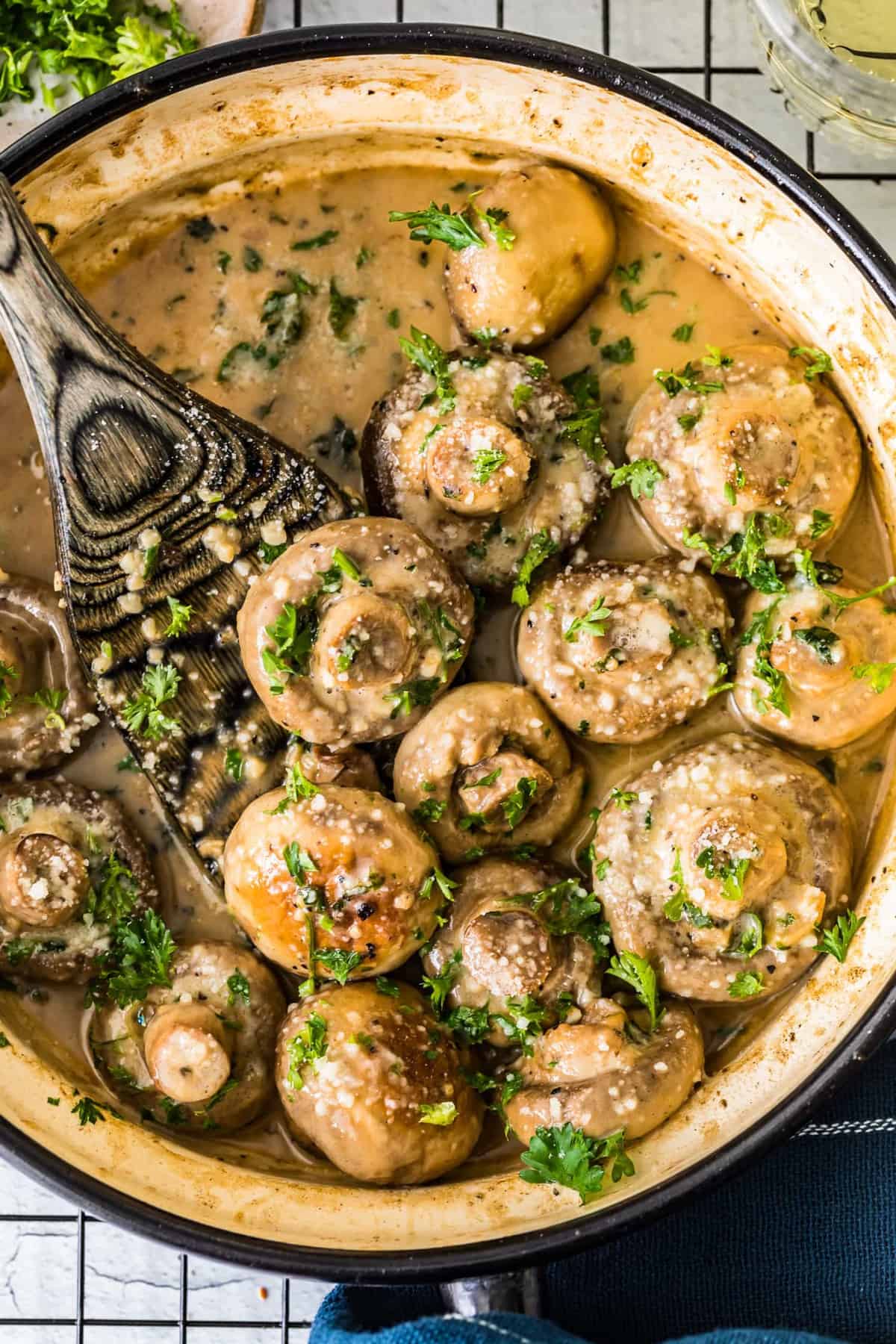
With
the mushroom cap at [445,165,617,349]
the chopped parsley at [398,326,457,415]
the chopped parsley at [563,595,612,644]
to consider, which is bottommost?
the chopped parsley at [563,595,612,644]

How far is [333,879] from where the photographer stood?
2.06 meters

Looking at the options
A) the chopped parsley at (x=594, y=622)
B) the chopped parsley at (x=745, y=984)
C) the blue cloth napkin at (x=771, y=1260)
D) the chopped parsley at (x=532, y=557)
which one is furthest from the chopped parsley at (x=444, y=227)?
the blue cloth napkin at (x=771, y=1260)

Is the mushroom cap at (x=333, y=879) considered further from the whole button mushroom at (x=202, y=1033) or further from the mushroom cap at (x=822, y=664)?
the mushroom cap at (x=822, y=664)

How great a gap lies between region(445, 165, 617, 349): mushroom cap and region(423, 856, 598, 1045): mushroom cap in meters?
0.90

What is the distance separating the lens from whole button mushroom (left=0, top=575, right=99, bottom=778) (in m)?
2.30

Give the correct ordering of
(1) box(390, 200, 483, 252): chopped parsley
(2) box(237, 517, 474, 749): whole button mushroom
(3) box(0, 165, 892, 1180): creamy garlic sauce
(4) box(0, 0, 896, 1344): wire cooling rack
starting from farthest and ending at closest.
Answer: (4) box(0, 0, 896, 1344): wire cooling rack → (3) box(0, 165, 892, 1180): creamy garlic sauce → (1) box(390, 200, 483, 252): chopped parsley → (2) box(237, 517, 474, 749): whole button mushroom

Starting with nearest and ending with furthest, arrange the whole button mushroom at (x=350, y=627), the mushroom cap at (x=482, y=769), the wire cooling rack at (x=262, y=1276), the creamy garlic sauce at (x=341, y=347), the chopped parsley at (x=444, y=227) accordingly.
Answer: the whole button mushroom at (x=350, y=627)
the mushroom cap at (x=482, y=769)
the chopped parsley at (x=444, y=227)
the creamy garlic sauce at (x=341, y=347)
the wire cooling rack at (x=262, y=1276)

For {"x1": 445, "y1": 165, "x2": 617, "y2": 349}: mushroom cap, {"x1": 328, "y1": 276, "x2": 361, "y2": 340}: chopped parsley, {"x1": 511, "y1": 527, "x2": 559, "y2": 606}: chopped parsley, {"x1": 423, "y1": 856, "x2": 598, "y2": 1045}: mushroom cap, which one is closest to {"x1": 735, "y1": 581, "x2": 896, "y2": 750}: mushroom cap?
{"x1": 511, "y1": 527, "x2": 559, "y2": 606}: chopped parsley

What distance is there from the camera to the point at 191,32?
8.56 ft

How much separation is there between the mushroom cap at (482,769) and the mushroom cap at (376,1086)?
0.29 metres

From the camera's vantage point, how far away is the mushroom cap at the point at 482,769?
2.14 m

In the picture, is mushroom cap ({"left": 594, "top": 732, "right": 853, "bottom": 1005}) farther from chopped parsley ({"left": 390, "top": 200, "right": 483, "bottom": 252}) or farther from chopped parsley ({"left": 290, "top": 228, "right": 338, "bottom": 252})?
chopped parsley ({"left": 290, "top": 228, "right": 338, "bottom": 252})

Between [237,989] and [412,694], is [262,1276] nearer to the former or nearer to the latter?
[237,989]

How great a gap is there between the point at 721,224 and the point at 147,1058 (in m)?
1.68
